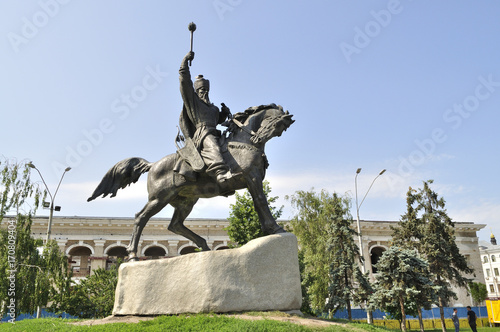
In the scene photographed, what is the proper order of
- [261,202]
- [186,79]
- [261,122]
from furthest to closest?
1. [261,122]
2. [186,79]
3. [261,202]

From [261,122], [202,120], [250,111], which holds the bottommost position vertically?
[261,122]

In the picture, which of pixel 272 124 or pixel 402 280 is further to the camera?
pixel 402 280

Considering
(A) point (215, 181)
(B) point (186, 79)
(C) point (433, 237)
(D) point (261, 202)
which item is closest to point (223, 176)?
(A) point (215, 181)

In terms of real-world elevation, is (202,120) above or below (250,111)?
below

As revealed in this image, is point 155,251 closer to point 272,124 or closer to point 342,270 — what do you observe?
point 342,270

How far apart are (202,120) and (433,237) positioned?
73.2 ft

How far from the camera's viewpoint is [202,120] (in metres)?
7.75

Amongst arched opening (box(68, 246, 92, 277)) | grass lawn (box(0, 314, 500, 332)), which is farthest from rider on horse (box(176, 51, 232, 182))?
arched opening (box(68, 246, 92, 277))

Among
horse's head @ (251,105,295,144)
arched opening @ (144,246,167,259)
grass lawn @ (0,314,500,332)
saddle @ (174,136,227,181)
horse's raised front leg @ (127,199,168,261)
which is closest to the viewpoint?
grass lawn @ (0,314,500,332)

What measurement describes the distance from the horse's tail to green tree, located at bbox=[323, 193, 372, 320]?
17183mm

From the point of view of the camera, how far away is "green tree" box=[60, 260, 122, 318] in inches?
790

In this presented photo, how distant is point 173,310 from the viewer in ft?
20.7

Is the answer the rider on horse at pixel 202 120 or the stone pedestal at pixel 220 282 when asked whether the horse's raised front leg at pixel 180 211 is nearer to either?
the rider on horse at pixel 202 120

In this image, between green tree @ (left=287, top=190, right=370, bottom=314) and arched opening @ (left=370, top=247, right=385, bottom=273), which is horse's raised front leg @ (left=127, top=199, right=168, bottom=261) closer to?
green tree @ (left=287, top=190, right=370, bottom=314)
